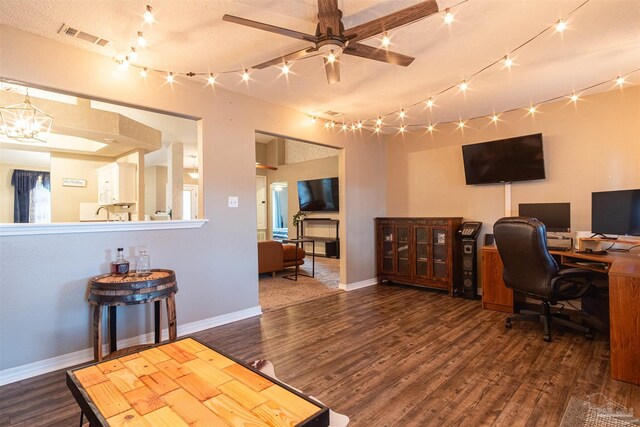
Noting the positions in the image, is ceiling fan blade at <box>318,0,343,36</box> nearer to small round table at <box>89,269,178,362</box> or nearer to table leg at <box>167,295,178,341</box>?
small round table at <box>89,269,178,362</box>

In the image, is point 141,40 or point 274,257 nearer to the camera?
point 141,40

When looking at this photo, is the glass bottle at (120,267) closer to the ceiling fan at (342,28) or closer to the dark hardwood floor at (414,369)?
the dark hardwood floor at (414,369)

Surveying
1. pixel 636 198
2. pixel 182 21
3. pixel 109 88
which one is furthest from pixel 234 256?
pixel 636 198

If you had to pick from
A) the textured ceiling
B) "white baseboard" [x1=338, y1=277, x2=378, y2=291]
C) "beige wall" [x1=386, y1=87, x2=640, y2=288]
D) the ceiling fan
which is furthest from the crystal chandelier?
"beige wall" [x1=386, y1=87, x2=640, y2=288]

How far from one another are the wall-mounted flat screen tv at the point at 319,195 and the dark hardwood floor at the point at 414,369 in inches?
183

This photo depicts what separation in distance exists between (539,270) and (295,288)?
323cm

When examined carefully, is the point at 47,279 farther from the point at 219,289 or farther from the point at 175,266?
the point at 219,289

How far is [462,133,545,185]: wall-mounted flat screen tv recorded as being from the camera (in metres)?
3.86

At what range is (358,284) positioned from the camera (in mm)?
4902

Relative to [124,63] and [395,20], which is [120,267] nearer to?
[124,63]

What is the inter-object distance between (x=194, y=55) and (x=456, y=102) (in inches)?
118

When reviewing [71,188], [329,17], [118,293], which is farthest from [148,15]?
[71,188]

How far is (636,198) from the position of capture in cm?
289

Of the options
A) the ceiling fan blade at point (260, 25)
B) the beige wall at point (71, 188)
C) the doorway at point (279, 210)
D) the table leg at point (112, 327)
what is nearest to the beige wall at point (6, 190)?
the beige wall at point (71, 188)
